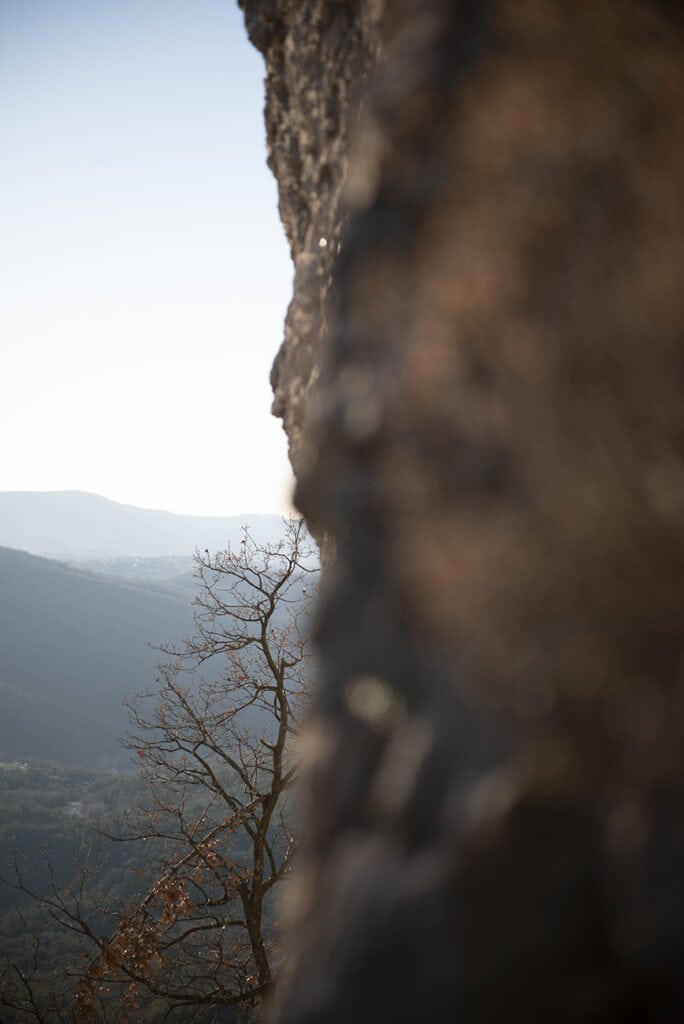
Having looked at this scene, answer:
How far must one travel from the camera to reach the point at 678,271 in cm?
91

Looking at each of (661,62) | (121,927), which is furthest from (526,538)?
(121,927)

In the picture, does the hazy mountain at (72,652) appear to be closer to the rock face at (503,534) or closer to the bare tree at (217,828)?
the bare tree at (217,828)

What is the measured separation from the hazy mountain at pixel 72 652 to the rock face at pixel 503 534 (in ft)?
211

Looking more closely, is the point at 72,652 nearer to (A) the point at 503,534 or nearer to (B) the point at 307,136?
(B) the point at 307,136

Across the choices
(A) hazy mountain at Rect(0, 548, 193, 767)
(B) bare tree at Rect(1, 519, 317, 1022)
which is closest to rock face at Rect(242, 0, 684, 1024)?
(B) bare tree at Rect(1, 519, 317, 1022)

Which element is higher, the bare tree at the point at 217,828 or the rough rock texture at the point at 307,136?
the rough rock texture at the point at 307,136

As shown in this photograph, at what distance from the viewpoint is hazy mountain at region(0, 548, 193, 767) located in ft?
219

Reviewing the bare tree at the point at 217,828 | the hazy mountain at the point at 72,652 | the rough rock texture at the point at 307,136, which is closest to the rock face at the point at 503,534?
the rough rock texture at the point at 307,136

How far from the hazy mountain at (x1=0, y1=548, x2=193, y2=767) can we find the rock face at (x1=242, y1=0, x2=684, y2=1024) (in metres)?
64.2

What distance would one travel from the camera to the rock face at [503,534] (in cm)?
71

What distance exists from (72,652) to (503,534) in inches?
3408

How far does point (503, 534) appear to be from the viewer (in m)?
0.90

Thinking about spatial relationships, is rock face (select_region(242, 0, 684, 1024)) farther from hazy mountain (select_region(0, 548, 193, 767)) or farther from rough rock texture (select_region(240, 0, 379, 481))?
hazy mountain (select_region(0, 548, 193, 767))

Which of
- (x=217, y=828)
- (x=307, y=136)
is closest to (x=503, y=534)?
(x=307, y=136)
